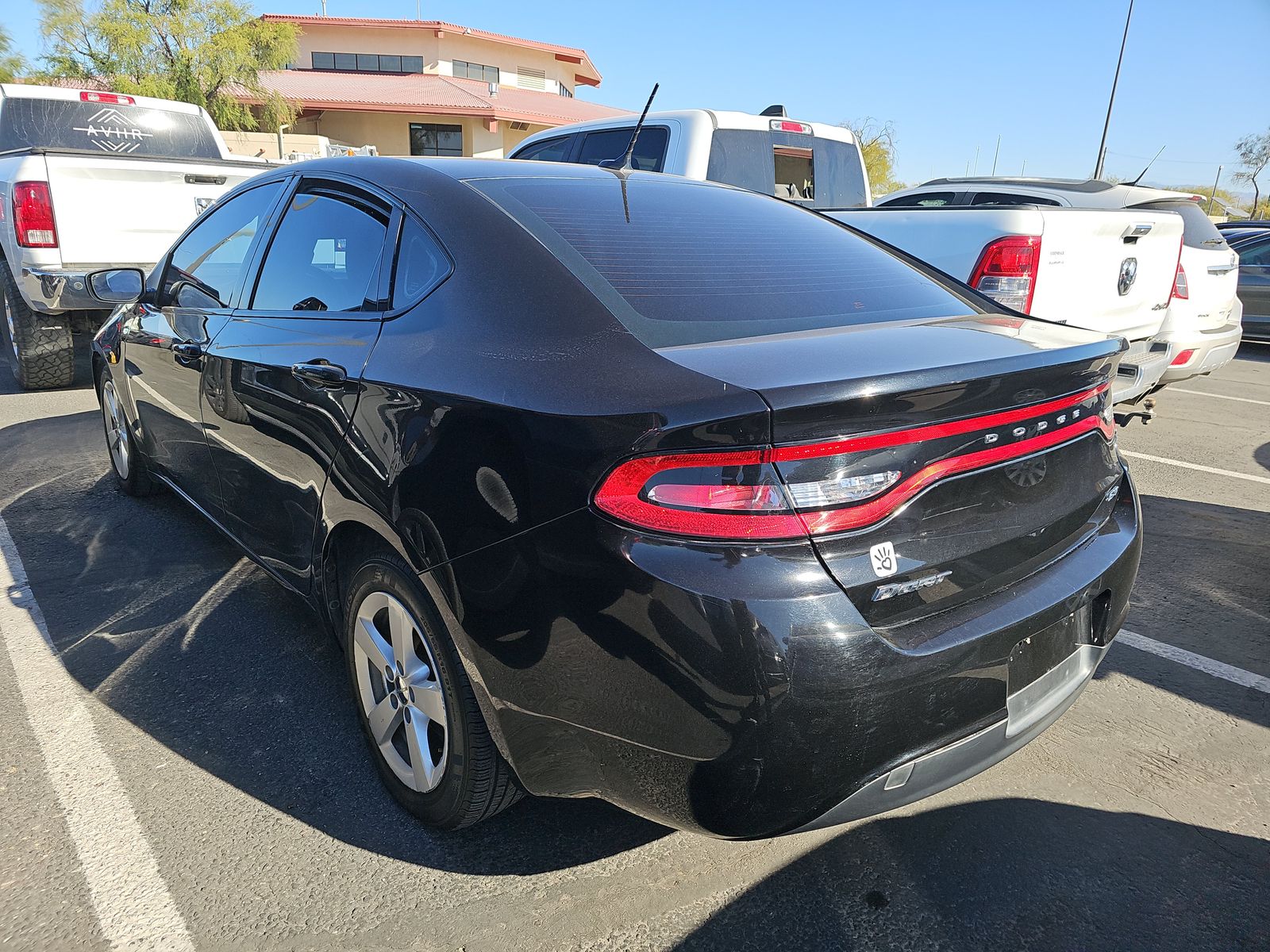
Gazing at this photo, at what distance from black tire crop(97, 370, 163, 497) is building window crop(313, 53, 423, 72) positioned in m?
34.5

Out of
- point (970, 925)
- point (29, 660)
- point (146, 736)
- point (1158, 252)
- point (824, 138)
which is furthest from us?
point (824, 138)

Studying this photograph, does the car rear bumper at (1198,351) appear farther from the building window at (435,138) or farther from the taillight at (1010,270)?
the building window at (435,138)

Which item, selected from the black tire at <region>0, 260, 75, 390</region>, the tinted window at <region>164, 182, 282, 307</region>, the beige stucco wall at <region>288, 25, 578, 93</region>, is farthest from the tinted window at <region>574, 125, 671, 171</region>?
the beige stucco wall at <region>288, 25, 578, 93</region>

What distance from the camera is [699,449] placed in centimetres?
160

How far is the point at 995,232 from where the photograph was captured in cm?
452

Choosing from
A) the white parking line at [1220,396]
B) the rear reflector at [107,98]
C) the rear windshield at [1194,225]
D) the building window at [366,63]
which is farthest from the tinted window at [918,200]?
the building window at [366,63]

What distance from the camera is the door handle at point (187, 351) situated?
10.5 feet

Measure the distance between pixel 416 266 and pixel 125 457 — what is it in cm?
306

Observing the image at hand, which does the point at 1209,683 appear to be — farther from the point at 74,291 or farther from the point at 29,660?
the point at 74,291

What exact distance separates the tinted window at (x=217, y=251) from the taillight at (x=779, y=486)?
2.16 meters

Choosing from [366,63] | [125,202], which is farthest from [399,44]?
[125,202]

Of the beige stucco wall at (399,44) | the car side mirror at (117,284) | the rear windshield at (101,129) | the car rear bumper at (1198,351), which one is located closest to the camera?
the car side mirror at (117,284)

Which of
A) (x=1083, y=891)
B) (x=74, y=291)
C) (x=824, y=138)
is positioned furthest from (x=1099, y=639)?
(x=74, y=291)

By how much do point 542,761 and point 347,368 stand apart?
43.7 inches
